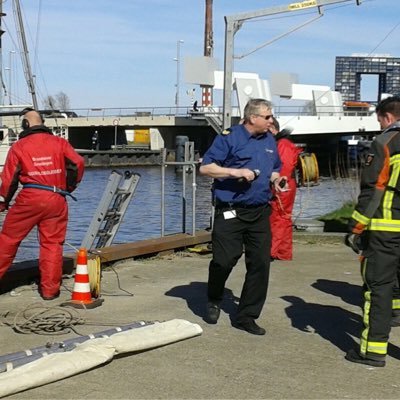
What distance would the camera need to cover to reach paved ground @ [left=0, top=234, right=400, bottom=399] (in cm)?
477

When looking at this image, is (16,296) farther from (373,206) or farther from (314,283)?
(373,206)

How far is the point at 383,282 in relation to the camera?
5180 mm

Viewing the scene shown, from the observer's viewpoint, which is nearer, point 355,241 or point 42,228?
point 355,241

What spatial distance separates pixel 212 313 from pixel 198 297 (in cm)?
112

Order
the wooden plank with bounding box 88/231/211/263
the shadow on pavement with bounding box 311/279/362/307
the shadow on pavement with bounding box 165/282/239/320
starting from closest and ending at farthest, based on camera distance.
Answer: the shadow on pavement with bounding box 165/282/239/320 < the shadow on pavement with bounding box 311/279/362/307 < the wooden plank with bounding box 88/231/211/263

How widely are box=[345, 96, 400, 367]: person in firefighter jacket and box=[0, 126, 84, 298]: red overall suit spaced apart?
310 cm

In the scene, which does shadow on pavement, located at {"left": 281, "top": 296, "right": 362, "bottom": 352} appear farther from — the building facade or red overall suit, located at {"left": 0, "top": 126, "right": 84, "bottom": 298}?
the building facade

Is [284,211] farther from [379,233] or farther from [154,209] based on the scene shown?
[154,209]

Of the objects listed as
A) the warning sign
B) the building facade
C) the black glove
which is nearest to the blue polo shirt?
the black glove

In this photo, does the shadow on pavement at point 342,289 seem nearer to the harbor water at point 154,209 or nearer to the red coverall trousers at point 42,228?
the red coverall trousers at point 42,228

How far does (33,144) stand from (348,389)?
3802 millimetres

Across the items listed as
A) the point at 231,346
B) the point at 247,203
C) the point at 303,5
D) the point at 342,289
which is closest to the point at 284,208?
the point at 342,289

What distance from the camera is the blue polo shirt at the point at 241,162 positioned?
614cm

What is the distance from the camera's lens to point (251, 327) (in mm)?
6168
